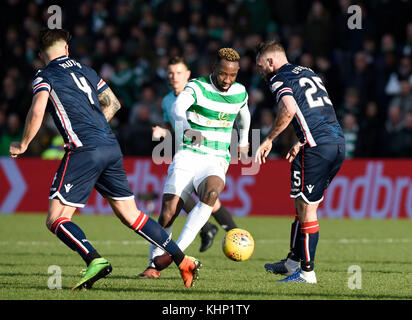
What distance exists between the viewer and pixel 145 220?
23.2 feet

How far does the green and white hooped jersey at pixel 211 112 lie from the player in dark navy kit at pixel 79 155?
4.17 feet

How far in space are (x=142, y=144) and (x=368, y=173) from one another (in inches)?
195

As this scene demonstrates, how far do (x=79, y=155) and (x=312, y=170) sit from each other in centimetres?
233

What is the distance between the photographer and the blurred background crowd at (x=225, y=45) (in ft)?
53.0

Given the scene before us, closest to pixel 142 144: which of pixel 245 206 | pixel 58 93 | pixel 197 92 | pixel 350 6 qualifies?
pixel 245 206

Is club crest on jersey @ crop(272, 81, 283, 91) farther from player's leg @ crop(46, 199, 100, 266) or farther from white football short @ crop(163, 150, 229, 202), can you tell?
player's leg @ crop(46, 199, 100, 266)

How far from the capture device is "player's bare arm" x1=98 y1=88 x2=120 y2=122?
24.1 ft

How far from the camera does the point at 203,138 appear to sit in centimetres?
810

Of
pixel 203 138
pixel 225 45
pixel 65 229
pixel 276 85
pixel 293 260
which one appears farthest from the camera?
pixel 225 45

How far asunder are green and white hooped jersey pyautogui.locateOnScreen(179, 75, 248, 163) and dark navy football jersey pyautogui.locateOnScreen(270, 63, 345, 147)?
0.64m

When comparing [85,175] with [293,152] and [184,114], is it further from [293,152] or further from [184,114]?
[293,152]

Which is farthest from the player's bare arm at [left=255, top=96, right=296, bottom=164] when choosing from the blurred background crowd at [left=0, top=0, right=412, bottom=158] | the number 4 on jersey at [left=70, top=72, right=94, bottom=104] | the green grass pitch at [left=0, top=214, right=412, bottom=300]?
the blurred background crowd at [left=0, top=0, right=412, bottom=158]

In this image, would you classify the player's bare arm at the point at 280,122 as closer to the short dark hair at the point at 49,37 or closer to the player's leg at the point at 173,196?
the player's leg at the point at 173,196

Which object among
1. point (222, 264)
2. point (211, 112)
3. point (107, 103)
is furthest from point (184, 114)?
point (222, 264)
